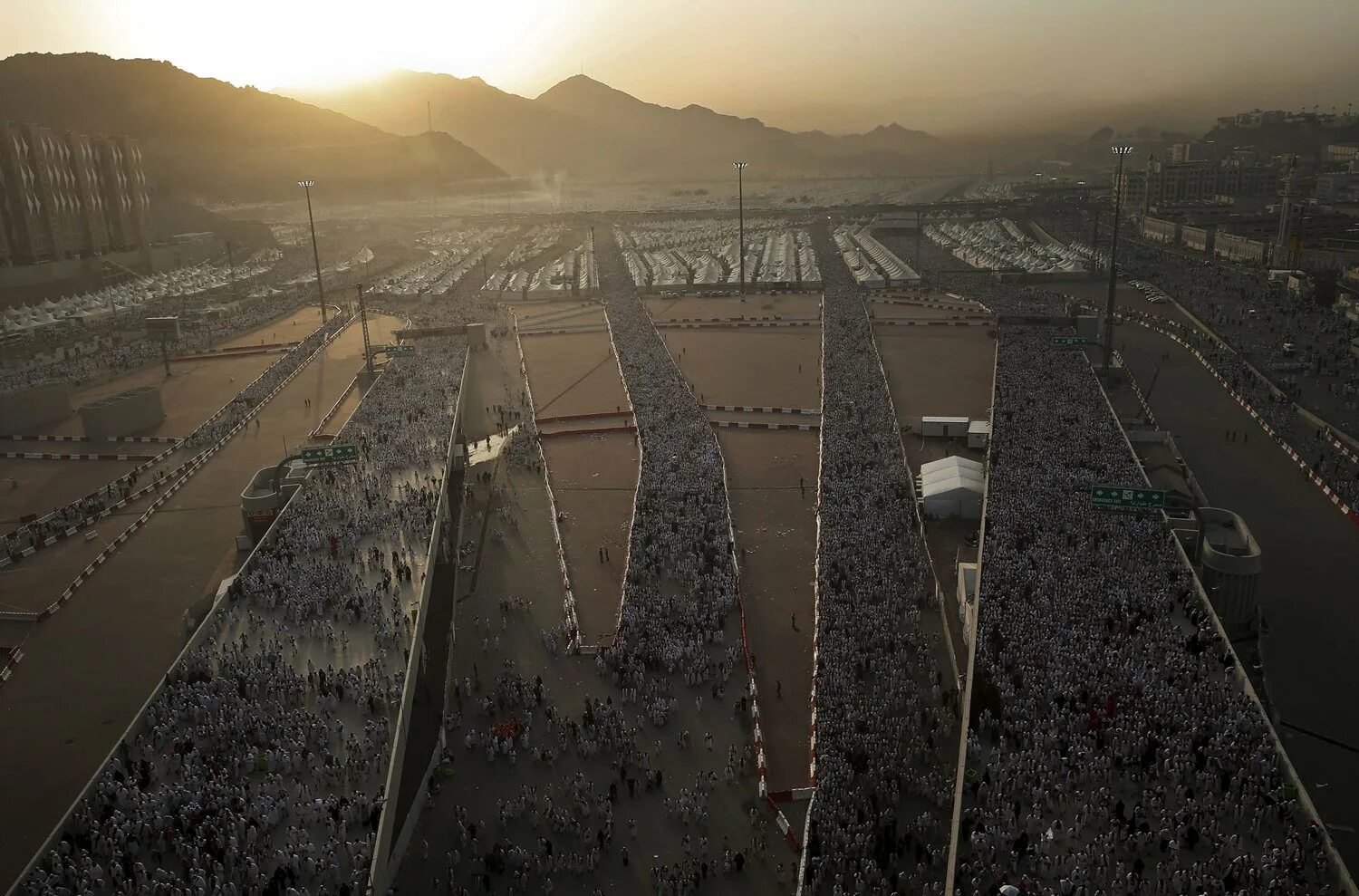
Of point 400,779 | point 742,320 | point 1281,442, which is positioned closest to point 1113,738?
point 400,779

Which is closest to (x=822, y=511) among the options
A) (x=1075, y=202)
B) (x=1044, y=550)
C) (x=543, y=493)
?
(x=1044, y=550)

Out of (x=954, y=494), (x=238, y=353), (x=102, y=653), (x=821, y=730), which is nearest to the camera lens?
(x=821, y=730)

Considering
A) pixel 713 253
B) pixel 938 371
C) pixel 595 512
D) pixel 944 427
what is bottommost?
pixel 595 512

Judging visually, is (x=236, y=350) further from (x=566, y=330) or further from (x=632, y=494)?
(x=632, y=494)

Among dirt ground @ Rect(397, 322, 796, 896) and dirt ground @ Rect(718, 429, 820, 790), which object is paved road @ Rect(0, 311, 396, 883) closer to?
dirt ground @ Rect(397, 322, 796, 896)

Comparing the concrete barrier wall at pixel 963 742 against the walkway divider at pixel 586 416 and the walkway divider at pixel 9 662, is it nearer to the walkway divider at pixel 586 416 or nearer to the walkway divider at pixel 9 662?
the walkway divider at pixel 586 416

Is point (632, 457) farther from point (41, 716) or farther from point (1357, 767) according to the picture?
point (1357, 767)

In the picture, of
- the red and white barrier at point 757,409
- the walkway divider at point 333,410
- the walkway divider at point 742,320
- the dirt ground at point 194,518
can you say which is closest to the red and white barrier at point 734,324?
the walkway divider at point 742,320
